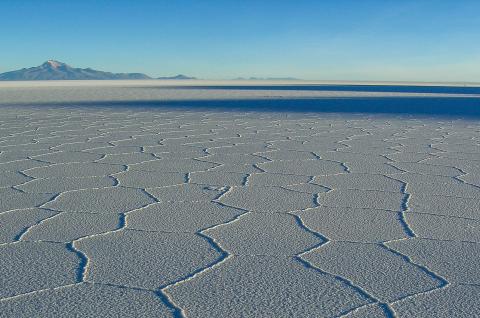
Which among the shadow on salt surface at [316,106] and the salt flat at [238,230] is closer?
the salt flat at [238,230]

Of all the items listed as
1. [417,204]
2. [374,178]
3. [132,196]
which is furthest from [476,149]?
[132,196]

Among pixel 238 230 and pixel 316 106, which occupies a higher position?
pixel 238 230

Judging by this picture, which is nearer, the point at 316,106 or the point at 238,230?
the point at 238,230

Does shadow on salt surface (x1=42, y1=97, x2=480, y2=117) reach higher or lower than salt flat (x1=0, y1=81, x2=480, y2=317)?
lower

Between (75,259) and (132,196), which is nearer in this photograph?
(75,259)

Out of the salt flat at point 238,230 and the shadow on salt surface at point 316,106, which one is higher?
the salt flat at point 238,230

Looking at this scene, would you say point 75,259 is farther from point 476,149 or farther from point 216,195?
point 476,149

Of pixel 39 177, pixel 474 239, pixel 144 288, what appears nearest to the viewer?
pixel 144 288

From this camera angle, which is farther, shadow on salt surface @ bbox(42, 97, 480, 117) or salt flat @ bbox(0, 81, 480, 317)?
shadow on salt surface @ bbox(42, 97, 480, 117)
